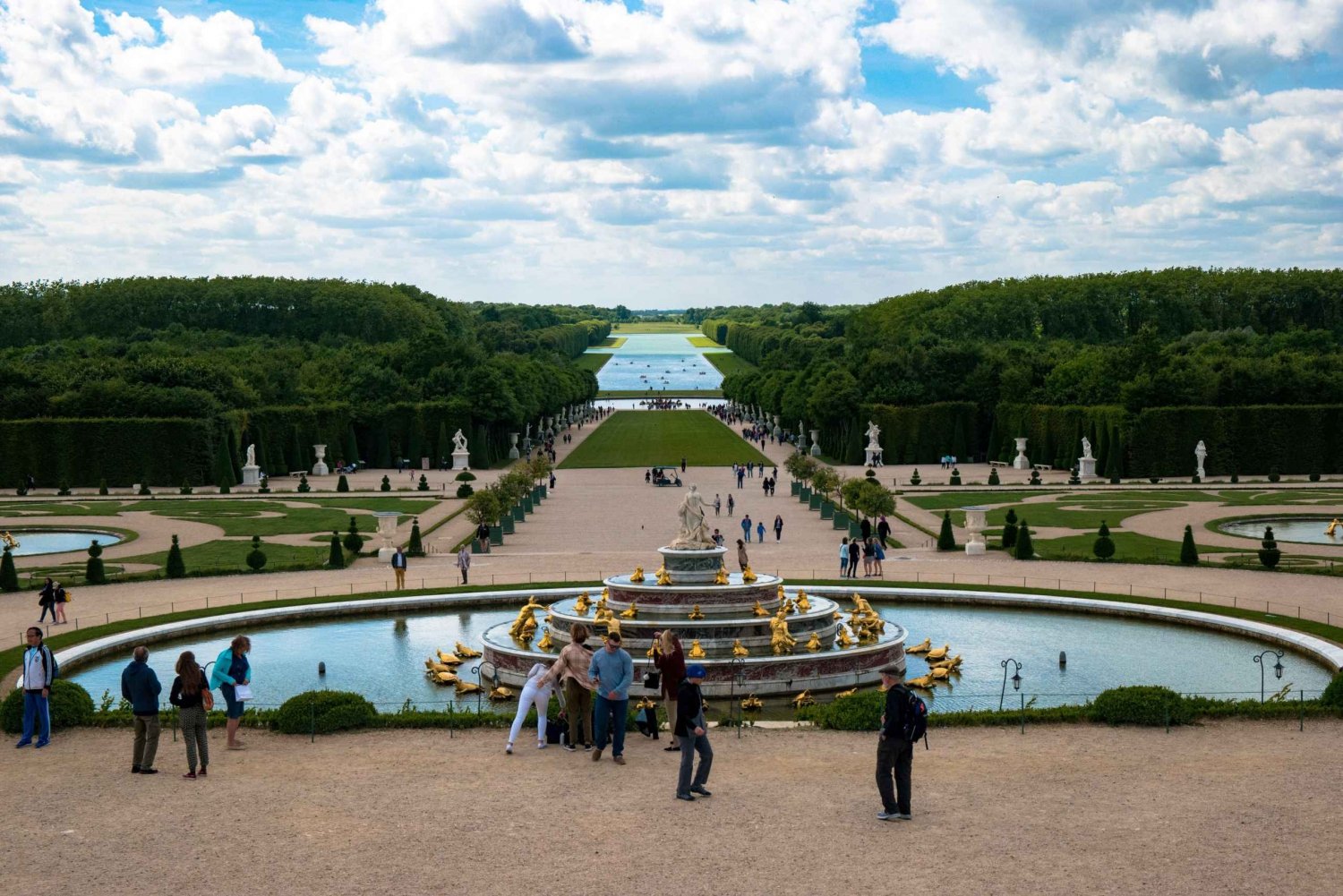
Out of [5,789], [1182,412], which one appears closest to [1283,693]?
[5,789]

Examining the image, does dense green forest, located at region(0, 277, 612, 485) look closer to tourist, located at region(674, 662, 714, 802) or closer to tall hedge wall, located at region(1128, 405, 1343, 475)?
tall hedge wall, located at region(1128, 405, 1343, 475)

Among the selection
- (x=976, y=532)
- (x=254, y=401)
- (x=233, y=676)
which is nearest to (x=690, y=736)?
(x=233, y=676)

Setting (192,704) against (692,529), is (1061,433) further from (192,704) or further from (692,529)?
(192,704)

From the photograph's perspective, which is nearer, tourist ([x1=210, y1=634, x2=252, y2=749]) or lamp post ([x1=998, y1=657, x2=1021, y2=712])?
tourist ([x1=210, y1=634, x2=252, y2=749])

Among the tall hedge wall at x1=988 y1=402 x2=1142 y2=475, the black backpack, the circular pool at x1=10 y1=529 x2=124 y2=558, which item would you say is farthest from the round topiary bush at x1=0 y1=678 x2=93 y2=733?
the tall hedge wall at x1=988 y1=402 x2=1142 y2=475

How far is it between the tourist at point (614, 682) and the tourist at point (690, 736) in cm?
154

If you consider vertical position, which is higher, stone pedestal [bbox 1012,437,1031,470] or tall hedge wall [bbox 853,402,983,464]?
tall hedge wall [bbox 853,402,983,464]

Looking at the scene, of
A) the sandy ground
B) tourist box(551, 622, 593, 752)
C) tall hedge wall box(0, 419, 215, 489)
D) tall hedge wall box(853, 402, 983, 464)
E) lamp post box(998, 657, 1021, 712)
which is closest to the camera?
the sandy ground

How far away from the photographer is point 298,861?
48.3 ft

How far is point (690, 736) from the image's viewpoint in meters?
16.7

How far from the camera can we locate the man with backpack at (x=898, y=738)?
15664 millimetres

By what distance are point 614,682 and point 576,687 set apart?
3.33ft

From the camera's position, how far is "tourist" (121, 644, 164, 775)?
58.5 feet

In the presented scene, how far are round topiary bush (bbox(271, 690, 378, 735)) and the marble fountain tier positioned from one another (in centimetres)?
425
